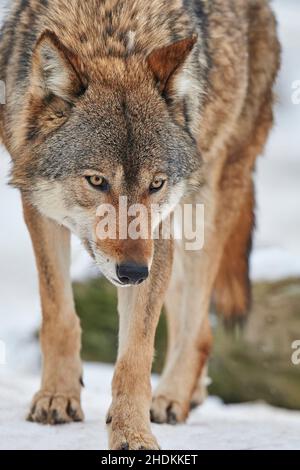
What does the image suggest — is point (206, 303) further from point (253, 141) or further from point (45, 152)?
point (45, 152)

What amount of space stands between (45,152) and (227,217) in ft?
5.21

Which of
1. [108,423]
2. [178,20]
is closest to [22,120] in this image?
[178,20]

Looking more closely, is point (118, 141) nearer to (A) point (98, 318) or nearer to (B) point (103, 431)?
(B) point (103, 431)

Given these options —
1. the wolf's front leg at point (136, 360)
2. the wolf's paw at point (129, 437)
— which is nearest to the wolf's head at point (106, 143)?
the wolf's front leg at point (136, 360)

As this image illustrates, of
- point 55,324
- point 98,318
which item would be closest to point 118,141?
point 55,324

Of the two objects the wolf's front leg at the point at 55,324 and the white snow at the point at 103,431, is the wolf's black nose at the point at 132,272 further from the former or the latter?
the wolf's front leg at the point at 55,324

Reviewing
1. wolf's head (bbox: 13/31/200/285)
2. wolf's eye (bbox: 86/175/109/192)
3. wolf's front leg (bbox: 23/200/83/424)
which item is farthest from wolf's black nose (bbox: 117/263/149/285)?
wolf's front leg (bbox: 23/200/83/424)

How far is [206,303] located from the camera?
526 cm

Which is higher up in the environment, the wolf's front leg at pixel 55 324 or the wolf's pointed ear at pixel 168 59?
the wolf's pointed ear at pixel 168 59

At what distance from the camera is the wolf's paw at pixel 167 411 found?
479cm

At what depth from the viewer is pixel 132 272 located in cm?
360

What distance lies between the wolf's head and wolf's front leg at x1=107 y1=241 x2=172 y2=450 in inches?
12.7

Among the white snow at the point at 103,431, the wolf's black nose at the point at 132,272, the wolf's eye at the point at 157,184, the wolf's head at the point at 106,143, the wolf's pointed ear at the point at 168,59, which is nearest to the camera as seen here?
the wolf's black nose at the point at 132,272

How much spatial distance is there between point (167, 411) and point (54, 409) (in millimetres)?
650
